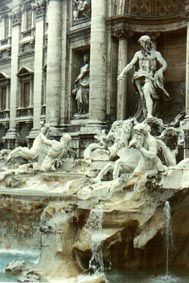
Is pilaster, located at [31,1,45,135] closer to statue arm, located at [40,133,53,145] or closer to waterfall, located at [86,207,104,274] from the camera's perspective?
statue arm, located at [40,133,53,145]

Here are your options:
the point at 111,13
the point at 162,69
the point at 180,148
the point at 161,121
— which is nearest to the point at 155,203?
the point at 180,148

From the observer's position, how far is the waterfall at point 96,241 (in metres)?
9.77

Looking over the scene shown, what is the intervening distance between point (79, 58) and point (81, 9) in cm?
198

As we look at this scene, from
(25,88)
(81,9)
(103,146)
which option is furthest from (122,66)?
(25,88)

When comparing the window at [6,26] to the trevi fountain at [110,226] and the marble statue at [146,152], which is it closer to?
the trevi fountain at [110,226]

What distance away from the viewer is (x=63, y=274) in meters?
9.56

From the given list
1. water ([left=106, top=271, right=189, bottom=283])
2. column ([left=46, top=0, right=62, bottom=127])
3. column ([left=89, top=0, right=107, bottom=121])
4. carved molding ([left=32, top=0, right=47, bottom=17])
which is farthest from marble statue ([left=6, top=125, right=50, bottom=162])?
carved molding ([left=32, top=0, right=47, bottom=17])

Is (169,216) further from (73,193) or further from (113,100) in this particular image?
(113,100)

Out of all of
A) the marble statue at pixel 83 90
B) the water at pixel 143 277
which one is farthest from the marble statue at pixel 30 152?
the water at pixel 143 277

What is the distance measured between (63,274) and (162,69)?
9098 mm

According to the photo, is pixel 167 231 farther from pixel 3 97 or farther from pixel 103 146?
pixel 3 97

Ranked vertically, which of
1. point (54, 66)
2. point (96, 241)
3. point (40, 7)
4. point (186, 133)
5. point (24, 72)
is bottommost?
point (96, 241)

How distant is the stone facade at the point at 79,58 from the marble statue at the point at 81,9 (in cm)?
4

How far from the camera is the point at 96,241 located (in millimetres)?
9758
